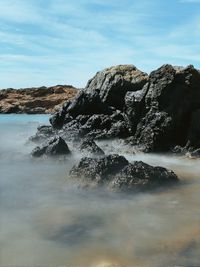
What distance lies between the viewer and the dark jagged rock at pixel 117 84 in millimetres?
30453

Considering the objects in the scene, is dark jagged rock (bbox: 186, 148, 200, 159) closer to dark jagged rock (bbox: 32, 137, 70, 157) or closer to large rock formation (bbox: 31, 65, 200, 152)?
large rock formation (bbox: 31, 65, 200, 152)

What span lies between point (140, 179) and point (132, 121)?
12.6 metres

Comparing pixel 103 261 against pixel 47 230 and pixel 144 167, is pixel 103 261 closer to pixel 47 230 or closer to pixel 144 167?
pixel 47 230

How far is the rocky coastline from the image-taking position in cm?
Result: 1457

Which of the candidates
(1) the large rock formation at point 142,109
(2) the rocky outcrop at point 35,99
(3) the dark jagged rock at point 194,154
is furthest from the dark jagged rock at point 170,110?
(2) the rocky outcrop at point 35,99

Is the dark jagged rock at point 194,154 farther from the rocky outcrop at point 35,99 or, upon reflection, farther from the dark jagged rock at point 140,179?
the rocky outcrop at point 35,99

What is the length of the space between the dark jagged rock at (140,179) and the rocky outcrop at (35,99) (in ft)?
278

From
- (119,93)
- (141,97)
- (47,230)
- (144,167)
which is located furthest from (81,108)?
(47,230)

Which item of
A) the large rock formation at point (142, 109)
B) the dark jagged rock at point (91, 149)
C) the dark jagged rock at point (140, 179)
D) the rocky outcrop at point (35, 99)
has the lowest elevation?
the rocky outcrop at point (35, 99)

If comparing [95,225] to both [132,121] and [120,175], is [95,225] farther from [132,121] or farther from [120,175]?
Result: [132,121]

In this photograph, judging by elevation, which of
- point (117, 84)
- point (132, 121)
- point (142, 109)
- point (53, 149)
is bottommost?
point (53, 149)

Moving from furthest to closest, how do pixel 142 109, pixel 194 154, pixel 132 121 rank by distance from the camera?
pixel 132 121, pixel 142 109, pixel 194 154

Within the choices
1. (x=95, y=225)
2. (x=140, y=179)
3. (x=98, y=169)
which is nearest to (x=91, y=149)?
(x=98, y=169)

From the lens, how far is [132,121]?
86.6 ft
